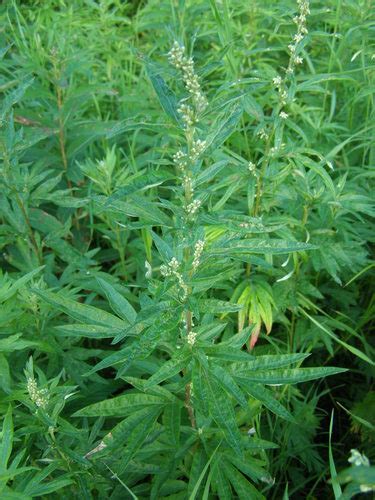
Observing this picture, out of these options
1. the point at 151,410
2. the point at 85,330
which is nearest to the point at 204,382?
the point at 151,410

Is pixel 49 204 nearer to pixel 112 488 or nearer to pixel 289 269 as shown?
pixel 289 269

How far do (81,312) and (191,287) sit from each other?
0.40m

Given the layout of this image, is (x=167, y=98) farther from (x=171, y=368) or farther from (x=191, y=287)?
(x=171, y=368)

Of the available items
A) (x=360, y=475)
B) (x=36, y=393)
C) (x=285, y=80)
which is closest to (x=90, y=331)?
(x=36, y=393)

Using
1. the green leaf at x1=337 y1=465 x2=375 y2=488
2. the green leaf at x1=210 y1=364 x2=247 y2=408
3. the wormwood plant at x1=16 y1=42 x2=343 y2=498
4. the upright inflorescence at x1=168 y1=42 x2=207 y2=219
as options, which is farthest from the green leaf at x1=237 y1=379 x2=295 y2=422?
the green leaf at x1=337 y1=465 x2=375 y2=488

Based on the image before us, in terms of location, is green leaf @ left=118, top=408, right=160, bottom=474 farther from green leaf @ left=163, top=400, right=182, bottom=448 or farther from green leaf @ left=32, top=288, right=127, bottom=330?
green leaf @ left=32, top=288, right=127, bottom=330

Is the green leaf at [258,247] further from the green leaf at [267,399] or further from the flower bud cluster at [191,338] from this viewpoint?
the green leaf at [267,399]

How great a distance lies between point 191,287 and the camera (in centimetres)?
187

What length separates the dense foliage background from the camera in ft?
5.90

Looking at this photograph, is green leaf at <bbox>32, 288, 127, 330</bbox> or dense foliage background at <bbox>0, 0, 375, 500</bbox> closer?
dense foliage background at <bbox>0, 0, 375, 500</bbox>

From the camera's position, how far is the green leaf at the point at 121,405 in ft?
6.46

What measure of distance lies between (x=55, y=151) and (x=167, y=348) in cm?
200

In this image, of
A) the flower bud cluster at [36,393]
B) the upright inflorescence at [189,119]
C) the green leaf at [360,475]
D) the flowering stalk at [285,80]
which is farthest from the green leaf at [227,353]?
the flowering stalk at [285,80]

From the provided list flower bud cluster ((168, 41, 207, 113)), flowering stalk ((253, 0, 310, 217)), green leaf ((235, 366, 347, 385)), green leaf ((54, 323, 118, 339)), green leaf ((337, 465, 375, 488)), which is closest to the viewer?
green leaf ((337, 465, 375, 488))
